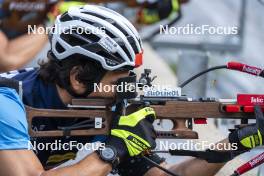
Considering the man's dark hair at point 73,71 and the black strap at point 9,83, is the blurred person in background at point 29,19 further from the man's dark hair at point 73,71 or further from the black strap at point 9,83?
the black strap at point 9,83

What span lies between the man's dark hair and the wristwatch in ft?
Result: 1.13

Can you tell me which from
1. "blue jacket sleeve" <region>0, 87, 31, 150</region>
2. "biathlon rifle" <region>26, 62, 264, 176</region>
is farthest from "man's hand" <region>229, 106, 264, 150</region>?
"blue jacket sleeve" <region>0, 87, 31, 150</region>

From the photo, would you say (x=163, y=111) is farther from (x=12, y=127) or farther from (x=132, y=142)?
(x=12, y=127)

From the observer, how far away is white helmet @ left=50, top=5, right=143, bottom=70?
3.57m

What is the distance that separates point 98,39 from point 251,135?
858 mm

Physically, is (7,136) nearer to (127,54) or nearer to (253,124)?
(127,54)

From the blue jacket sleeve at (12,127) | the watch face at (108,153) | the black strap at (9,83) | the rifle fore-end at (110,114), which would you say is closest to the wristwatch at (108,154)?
the watch face at (108,153)

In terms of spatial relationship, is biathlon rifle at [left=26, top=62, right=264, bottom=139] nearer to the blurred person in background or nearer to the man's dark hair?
the man's dark hair

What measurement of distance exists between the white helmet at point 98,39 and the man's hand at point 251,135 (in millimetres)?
609

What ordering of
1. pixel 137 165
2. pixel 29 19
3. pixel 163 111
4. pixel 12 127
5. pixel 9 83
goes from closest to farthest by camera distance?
pixel 12 127
pixel 9 83
pixel 163 111
pixel 137 165
pixel 29 19

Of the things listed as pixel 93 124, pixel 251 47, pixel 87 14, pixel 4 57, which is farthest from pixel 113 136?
pixel 251 47

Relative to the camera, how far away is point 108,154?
342 centimetres

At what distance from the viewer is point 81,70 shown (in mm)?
3627

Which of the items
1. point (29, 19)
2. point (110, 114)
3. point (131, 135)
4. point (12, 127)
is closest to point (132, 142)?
point (131, 135)
